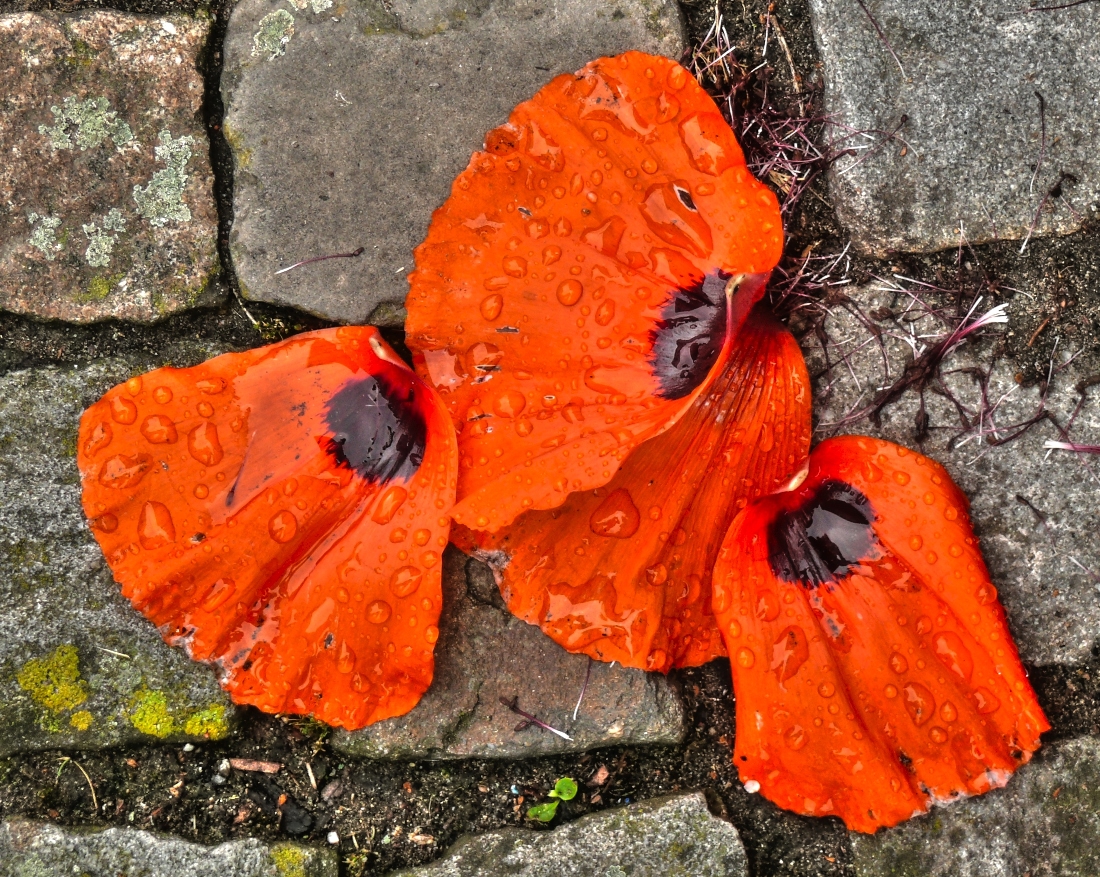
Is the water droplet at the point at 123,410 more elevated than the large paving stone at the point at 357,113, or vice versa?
the large paving stone at the point at 357,113

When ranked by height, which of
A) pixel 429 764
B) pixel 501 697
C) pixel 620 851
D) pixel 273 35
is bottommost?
pixel 620 851

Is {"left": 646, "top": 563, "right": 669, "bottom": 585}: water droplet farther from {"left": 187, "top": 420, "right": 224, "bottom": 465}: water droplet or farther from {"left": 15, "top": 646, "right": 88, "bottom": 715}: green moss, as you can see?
Result: {"left": 15, "top": 646, "right": 88, "bottom": 715}: green moss

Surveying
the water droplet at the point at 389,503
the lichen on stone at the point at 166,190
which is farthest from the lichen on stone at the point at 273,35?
the water droplet at the point at 389,503

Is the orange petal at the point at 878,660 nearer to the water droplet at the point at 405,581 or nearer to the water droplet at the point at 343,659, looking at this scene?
the water droplet at the point at 405,581

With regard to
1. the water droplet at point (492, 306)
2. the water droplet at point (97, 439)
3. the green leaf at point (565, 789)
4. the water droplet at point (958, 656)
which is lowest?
the green leaf at point (565, 789)

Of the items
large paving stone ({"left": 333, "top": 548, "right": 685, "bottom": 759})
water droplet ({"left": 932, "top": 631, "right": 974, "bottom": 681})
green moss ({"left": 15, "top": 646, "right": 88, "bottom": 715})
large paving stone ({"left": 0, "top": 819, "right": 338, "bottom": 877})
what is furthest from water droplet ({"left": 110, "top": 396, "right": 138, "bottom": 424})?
A: water droplet ({"left": 932, "top": 631, "right": 974, "bottom": 681})

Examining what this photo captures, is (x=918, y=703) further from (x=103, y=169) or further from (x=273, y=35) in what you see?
(x=103, y=169)

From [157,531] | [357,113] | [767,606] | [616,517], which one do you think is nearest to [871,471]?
[767,606]
